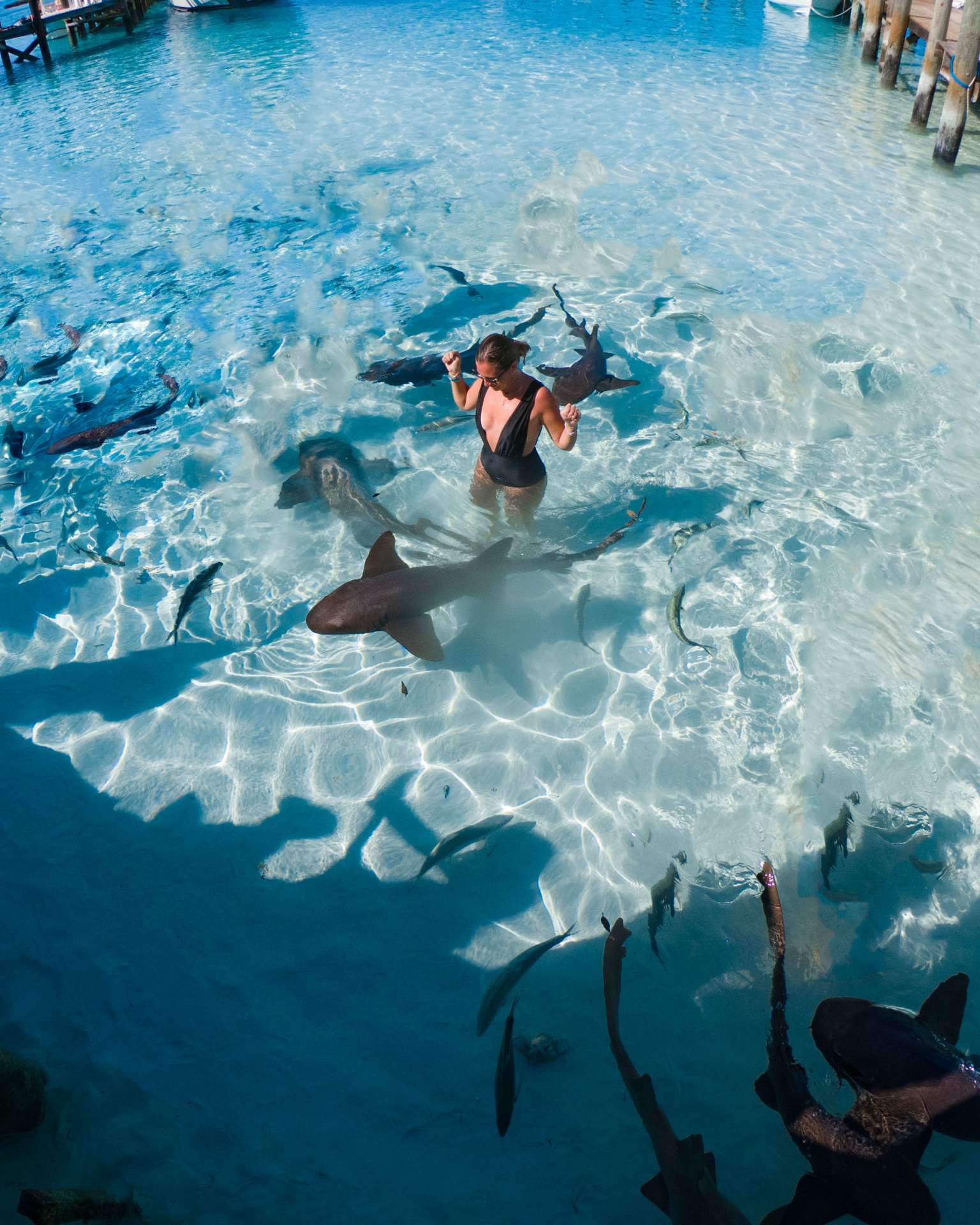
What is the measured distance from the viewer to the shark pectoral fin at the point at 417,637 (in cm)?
535

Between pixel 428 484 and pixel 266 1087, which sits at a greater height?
pixel 428 484

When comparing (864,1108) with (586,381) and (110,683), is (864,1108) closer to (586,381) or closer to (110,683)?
(110,683)

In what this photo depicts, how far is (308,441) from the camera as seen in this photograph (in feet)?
24.8

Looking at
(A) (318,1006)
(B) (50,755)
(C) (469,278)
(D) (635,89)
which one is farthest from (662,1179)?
(D) (635,89)

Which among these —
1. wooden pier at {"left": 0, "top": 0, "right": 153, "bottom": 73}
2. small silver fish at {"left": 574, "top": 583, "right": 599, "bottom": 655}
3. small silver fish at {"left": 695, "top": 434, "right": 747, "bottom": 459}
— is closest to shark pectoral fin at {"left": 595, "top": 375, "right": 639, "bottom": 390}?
small silver fish at {"left": 695, "top": 434, "right": 747, "bottom": 459}

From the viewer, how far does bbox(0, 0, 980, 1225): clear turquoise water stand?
3.79 metres

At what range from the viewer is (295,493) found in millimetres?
7055

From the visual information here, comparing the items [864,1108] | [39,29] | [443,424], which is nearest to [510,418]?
[443,424]

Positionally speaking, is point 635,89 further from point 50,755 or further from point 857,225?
point 50,755

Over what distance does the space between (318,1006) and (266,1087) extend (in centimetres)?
45

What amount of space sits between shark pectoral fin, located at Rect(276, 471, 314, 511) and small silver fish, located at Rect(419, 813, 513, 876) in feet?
11.7

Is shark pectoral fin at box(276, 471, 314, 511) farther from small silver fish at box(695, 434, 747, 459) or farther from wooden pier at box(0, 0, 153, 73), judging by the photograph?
wooden pier at box(0, 0, 153, 73)

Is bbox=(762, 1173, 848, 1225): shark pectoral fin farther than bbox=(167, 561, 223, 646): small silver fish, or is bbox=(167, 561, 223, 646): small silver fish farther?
bbox=(167, 561, 223, 646): small silver fish

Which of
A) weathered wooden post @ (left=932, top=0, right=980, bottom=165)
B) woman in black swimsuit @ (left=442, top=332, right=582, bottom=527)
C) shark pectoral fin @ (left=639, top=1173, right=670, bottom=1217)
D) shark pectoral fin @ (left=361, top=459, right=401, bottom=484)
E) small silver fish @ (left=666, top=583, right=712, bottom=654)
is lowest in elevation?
shark pectoral fin @ (left=639, top=1173, right=670, bottom=1217)
